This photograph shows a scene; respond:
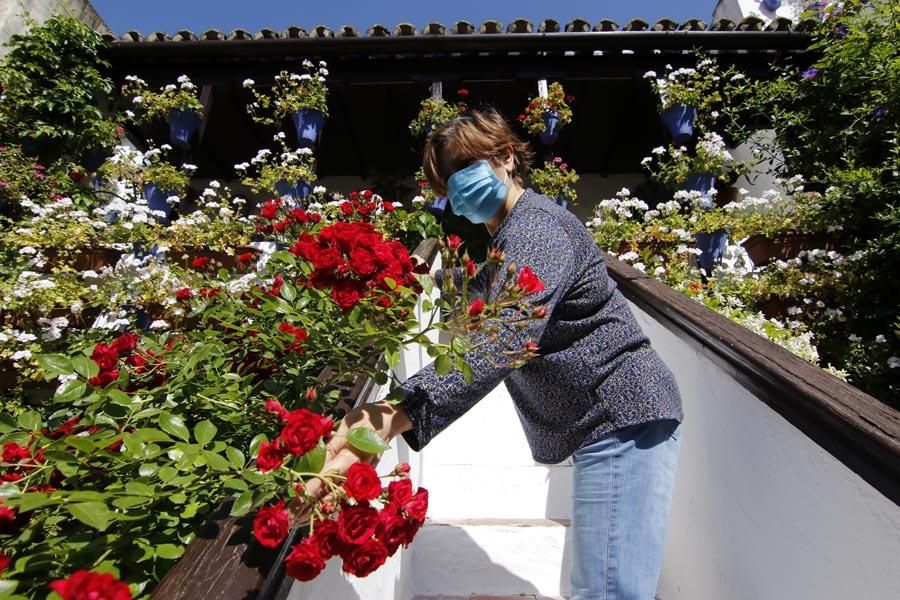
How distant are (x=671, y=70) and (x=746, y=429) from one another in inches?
204

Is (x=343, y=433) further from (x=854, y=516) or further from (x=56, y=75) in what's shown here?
(x=56, y=75)

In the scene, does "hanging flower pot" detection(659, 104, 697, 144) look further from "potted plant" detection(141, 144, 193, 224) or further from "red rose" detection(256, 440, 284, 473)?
"red rose" detection(256, 440, 284, 473)

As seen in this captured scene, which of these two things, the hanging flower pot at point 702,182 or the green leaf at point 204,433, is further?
the hanging flower pot at point 702,182

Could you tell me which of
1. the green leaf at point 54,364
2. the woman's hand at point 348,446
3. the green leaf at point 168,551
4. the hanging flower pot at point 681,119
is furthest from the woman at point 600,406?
the hanging flower pot at point 681,119

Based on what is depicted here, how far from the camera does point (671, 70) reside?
17.9 feet

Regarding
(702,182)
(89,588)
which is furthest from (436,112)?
(89,588)

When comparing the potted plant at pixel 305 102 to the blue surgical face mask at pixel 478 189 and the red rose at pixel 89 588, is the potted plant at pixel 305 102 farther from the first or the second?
the red rose at pixel 89 588

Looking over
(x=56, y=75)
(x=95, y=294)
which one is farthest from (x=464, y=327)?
(x=56, y=75)

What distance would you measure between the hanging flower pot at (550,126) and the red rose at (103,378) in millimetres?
5025

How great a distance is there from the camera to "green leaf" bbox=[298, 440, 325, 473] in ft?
2.43

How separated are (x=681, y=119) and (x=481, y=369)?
5175 millimetres

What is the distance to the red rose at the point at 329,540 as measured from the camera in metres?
0.70

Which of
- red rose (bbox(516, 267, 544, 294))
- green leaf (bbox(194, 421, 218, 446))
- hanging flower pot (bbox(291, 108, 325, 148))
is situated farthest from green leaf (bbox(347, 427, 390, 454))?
hanging flower pot (bbox(291, 108, 325, 148))

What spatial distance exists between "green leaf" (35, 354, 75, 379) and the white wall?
163 centimetres
